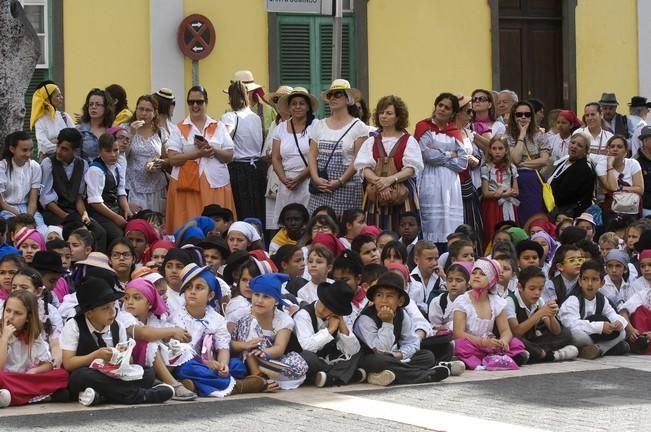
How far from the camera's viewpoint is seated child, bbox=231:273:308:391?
11781mm

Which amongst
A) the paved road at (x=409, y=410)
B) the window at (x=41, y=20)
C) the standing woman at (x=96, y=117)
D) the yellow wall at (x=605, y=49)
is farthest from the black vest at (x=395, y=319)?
the yellow wall at (x=605, y=49)

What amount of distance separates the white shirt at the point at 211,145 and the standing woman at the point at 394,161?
1.37 m

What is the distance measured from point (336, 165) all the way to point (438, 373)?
375cm

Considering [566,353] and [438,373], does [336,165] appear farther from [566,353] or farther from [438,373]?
[438,373]

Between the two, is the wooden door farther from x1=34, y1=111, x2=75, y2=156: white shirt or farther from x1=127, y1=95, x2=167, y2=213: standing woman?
x1=34, y1=111, x2=75, y2=156: white shirt

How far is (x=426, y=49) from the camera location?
71.1 ft

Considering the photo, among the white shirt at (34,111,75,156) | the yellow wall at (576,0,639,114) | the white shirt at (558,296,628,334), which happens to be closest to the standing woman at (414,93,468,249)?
the white shirt at (558,296,628,334)

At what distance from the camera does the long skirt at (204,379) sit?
1142 centimetres

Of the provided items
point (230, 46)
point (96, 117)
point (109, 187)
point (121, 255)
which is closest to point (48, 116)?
point (96, 117)

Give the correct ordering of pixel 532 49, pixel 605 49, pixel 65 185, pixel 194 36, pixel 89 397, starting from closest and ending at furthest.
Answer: pixel 89 397, pixel 65 185, pixel 194 36, pixel 532 49, pixel 605 49

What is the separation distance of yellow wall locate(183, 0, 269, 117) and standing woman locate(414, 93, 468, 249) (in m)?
4.95

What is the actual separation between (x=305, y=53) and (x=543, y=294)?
7535mm

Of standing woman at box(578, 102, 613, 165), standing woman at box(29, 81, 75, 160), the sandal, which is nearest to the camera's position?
the sandal

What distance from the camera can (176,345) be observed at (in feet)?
37.6
